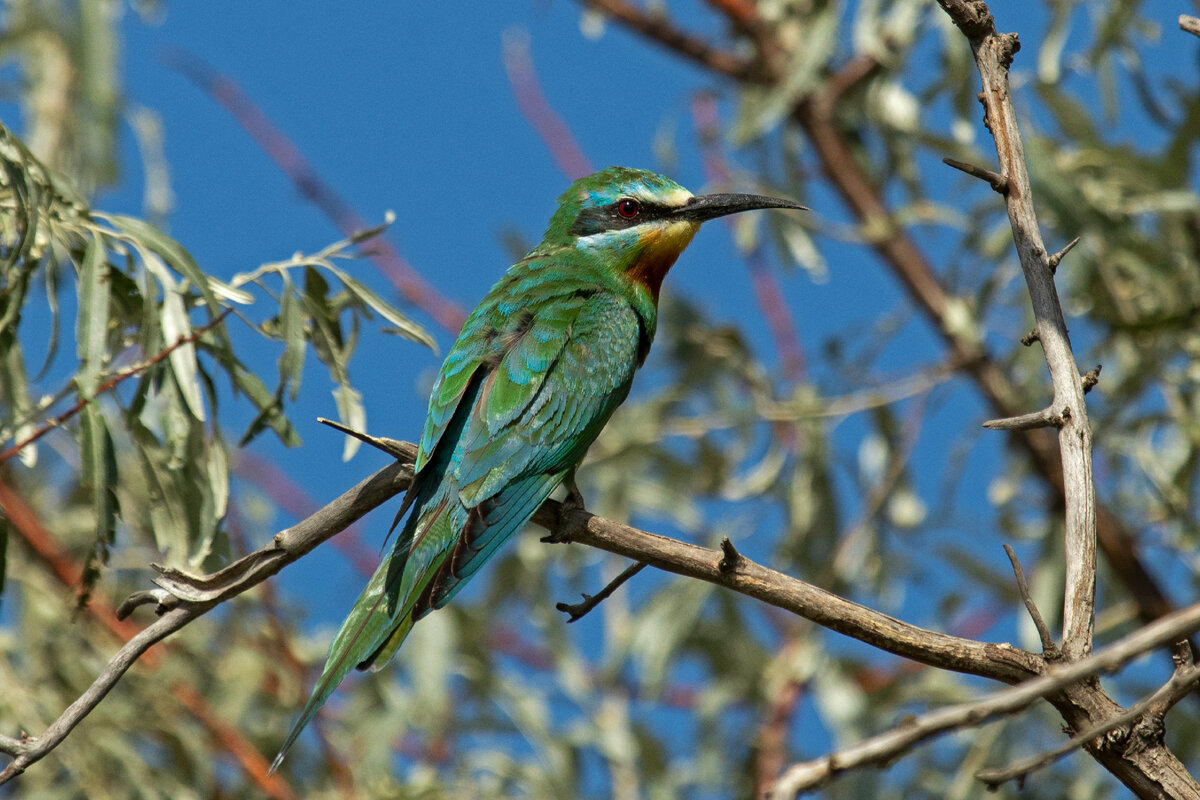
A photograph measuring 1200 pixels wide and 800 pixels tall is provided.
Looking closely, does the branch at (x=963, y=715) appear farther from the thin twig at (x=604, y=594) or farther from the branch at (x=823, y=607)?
the thin twig at (x=604, y=594)

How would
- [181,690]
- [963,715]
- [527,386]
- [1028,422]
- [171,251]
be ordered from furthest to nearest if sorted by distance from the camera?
[181,690] < [527,386] < [171,251] < [1028,422] < [963,715]

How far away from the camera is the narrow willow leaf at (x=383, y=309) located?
256 cm

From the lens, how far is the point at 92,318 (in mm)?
2295

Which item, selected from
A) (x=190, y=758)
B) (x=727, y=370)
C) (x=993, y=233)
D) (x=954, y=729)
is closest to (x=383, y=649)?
(x=954, y=729)

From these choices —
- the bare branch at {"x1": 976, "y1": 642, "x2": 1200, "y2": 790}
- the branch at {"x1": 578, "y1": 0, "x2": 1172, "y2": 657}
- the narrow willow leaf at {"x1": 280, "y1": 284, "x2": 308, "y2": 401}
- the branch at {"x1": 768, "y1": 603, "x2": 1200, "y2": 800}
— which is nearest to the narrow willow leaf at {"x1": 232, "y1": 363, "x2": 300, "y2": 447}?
the narrow willow leaf at {"x1": 280, "y1": 284, "x2": 308, "y2": 401}

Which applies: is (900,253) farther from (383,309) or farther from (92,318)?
(92,318)

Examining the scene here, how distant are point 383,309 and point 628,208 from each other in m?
1.17

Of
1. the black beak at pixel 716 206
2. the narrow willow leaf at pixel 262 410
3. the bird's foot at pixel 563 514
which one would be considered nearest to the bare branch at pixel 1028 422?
the bird's foot at pixel 563 514

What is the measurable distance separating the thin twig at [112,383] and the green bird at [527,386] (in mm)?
470

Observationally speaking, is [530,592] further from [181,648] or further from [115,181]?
[115,181]

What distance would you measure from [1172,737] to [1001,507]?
0.84m

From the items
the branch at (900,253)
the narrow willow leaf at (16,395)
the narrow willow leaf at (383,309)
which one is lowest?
the narrow willow leaf at (16,395)

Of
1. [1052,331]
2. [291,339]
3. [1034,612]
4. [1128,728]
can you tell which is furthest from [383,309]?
[1128,728]

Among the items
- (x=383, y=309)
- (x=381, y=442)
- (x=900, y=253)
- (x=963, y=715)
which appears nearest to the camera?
(x=963, y=715)
